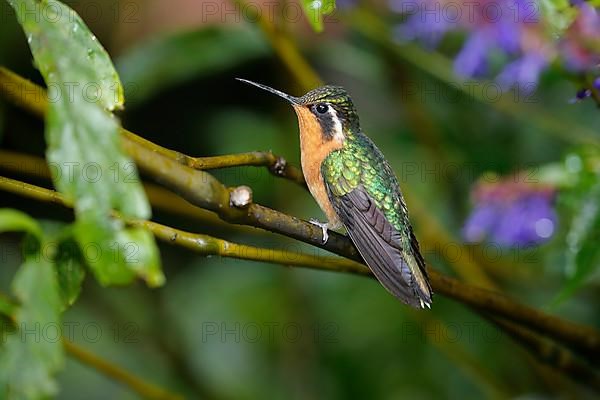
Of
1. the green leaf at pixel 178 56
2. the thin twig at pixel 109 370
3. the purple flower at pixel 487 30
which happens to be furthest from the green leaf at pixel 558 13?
the green leaf at pixel 178 56

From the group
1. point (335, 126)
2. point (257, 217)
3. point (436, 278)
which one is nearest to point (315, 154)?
point (335, 126)

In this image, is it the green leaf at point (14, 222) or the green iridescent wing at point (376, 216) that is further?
the green iridescent wing at point (376, 216)

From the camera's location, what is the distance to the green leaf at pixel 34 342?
842mm

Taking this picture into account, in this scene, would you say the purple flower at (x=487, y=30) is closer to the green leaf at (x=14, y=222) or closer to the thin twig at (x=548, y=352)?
the thin twig at (x=548, y=352)

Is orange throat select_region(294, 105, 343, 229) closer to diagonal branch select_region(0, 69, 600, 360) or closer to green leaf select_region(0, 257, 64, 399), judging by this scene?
diagonal branch select_region(0, 69, 600, 360)

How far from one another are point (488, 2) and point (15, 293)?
2006 millimetres

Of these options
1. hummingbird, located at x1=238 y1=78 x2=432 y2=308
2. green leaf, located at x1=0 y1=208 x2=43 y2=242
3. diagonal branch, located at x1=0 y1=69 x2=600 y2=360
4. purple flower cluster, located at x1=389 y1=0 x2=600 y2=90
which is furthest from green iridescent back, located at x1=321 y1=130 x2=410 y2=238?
green leaf, located at x1=0 y1=208 x2=43 y2=242

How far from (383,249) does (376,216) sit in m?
0.17

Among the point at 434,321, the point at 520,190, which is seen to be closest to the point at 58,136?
the point at 520,190

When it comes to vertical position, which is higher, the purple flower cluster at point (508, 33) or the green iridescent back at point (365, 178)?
the purple flower cluster at point (508, 33)

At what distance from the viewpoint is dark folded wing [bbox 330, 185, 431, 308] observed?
5.42ft

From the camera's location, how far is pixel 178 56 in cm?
292

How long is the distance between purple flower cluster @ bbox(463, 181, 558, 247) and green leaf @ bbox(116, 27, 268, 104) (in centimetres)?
106

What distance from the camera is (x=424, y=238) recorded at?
2986mm
